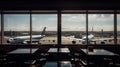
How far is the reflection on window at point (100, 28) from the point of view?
803 centimetres

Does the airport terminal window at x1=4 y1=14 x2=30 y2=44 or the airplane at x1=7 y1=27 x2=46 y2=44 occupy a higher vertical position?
the airport terminal window at x1=4 y1=14 x2=30 y2=44

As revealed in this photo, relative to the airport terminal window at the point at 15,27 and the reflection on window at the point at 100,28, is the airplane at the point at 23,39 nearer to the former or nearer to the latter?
the airport terminal window at the point at 15,27

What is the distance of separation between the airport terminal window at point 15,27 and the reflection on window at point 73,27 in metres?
1.73

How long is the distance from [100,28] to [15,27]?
4.00m

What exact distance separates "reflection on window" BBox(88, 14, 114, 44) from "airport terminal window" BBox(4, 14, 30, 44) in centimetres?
297

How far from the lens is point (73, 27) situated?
8.03m

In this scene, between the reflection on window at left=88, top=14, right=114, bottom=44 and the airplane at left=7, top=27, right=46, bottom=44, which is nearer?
the reflection on window at left=88, top=14, right=114, bottom=44

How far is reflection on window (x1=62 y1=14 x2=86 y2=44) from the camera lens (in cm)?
801

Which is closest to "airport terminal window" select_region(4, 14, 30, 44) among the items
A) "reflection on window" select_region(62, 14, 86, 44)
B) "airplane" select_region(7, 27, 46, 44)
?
"airplane" select_region(7, 27, 46, 44)
